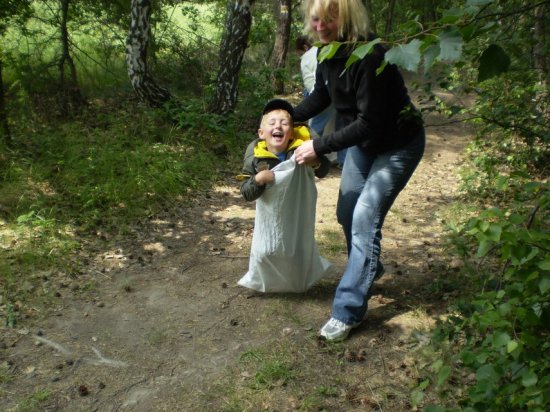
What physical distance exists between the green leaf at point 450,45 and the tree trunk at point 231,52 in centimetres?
642

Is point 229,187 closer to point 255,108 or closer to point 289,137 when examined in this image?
point 255,108

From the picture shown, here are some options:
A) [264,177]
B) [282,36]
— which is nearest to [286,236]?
[264,177]

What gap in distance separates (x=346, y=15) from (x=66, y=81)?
608cm

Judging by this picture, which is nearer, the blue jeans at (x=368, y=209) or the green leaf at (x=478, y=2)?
the green leaf at (x=478, y=2)

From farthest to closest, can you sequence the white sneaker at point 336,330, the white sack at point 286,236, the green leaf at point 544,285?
the white sack at point 286,236
the white sneaker at point 336,330
the green leaf at point 544,285

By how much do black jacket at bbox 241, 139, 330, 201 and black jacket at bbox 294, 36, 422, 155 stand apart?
374mm

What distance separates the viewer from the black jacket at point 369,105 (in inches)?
112

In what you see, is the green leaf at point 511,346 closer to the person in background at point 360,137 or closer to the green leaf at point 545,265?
the green leaf at point 545,265

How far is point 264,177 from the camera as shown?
336cm

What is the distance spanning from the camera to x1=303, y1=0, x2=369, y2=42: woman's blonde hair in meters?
2.81

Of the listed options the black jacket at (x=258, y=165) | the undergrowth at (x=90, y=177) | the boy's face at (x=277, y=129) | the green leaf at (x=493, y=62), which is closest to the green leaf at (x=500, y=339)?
the green leaf at (x=493, y=62)

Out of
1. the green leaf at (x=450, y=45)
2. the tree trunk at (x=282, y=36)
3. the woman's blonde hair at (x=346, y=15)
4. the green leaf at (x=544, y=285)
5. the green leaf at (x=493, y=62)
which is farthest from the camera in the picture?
the tree trunk at (x=282, y=36)

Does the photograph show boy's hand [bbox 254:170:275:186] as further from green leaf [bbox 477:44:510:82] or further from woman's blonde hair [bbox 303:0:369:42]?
green leaf [bbox 477:44:510:82]

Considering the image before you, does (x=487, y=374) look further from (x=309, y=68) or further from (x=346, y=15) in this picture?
(x=309, y=68)
